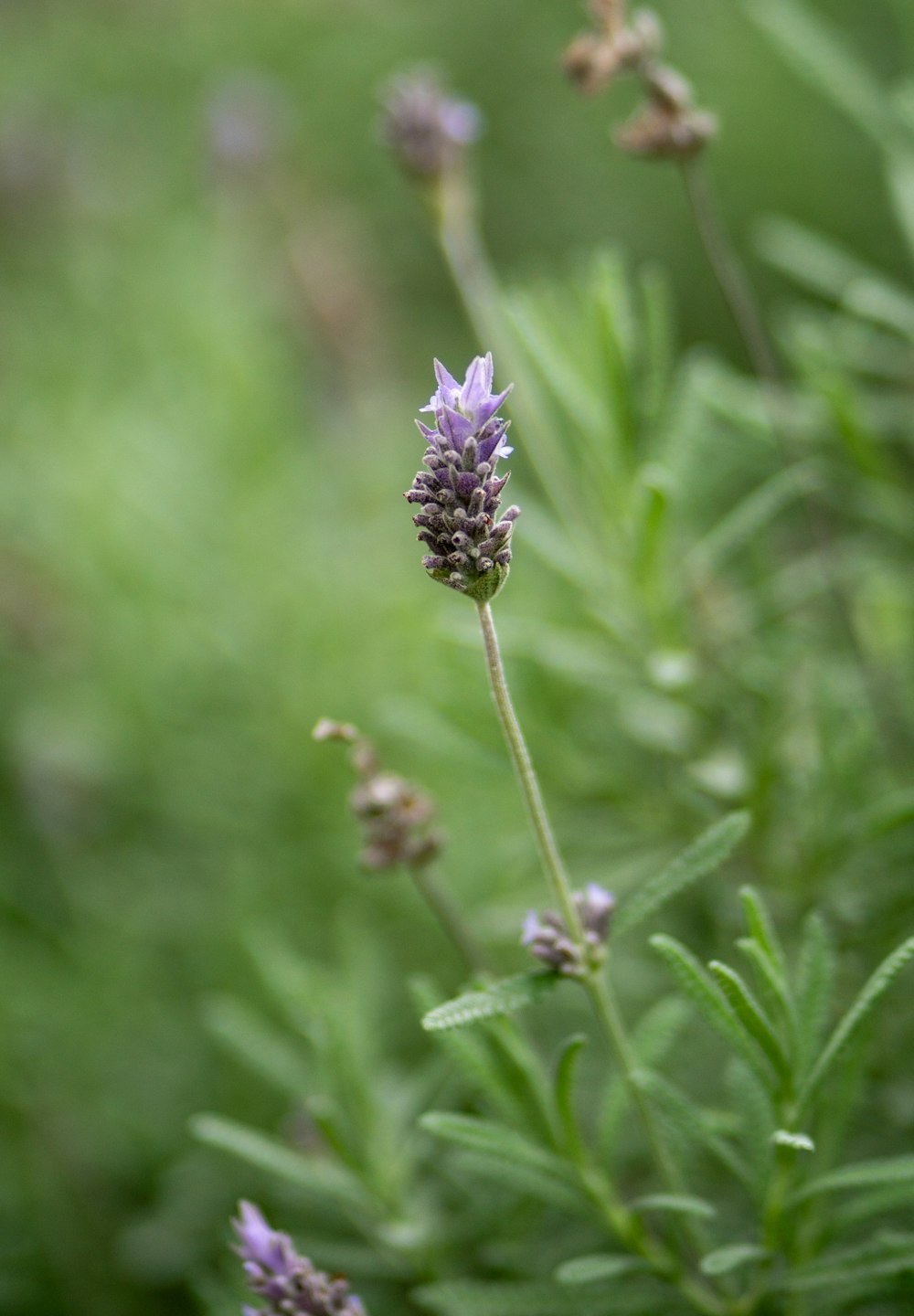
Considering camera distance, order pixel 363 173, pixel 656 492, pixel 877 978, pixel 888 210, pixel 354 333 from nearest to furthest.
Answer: pixel 877 978, pixel 656 492, pixel 888 210, pixel 354 333, pixel 363 173

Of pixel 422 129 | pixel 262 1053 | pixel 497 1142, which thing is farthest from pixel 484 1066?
pixel 422 129

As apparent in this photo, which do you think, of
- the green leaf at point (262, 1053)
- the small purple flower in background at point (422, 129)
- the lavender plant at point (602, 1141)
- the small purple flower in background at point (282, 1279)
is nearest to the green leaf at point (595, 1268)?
the lavender plant at point (602, 1141)

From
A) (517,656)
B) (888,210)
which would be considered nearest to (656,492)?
(517,656)

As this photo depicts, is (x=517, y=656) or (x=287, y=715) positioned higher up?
(x=287, y=715)

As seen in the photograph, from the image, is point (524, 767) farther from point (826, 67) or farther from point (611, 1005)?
point (826, 67)

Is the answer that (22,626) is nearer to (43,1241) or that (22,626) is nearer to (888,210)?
(43,1241)

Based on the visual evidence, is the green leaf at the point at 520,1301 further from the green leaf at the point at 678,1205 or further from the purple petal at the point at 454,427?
the purple petal at the point at 454,427

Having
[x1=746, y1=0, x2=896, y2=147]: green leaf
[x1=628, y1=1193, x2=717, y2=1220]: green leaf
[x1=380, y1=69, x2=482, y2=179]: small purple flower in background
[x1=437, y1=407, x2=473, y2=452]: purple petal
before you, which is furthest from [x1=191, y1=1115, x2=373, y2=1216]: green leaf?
[x1=746, y1=0, x2=896, y2=147]: green leaf
